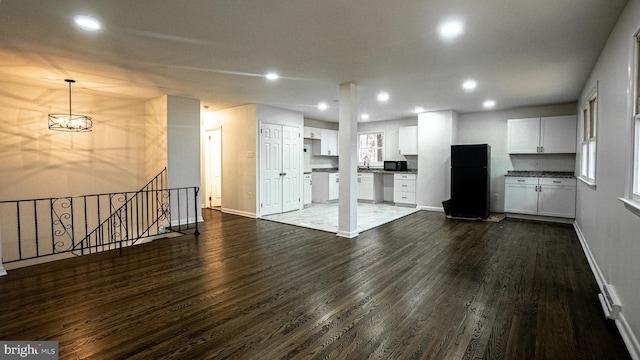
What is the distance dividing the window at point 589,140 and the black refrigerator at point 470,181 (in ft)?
5.45

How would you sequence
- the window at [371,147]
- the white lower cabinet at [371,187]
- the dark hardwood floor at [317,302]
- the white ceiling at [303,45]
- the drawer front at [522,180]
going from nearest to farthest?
the dark hardwood floor at [317,302] → the white ceiling at [303,45] → the drawer front at [522,180] → the white lower cabinet at [371,187] → the window at [371,147]

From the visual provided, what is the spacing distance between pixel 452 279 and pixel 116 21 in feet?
13.4

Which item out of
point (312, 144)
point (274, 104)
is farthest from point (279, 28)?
point (312, 144)

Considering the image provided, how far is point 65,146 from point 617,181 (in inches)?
301

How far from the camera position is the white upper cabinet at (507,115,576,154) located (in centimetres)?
615

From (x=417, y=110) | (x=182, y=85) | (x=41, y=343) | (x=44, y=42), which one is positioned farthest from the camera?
(x=417, y=110)

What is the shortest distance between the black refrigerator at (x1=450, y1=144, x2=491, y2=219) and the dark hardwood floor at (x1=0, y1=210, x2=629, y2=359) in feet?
6.25

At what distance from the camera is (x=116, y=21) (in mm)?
2709

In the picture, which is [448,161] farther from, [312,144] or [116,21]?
[116,21]

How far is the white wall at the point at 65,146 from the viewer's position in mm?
4930

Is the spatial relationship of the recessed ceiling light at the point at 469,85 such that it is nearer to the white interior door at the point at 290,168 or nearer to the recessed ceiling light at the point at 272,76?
the recessed ceiling light at the point at 272,76

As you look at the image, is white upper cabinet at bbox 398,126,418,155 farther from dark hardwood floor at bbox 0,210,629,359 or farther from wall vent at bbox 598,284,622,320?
wall vent at bbox 598,284,622,320

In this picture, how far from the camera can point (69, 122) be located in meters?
4.98

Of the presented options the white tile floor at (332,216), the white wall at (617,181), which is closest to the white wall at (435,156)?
the white tile floor at (332,216)
